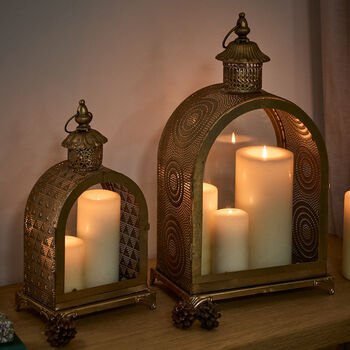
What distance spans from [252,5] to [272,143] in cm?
27

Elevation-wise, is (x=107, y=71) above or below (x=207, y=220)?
above

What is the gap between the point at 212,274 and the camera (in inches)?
41.3

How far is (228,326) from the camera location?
100 centimetres

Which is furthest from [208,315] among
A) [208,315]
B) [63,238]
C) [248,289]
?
[63,238]

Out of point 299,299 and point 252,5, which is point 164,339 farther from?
point 252,5

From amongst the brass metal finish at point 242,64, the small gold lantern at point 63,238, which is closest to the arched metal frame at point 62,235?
the small gold lantern at point 63,238

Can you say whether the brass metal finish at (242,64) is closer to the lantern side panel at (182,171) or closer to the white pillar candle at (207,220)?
the lantern side panel at (182,171)

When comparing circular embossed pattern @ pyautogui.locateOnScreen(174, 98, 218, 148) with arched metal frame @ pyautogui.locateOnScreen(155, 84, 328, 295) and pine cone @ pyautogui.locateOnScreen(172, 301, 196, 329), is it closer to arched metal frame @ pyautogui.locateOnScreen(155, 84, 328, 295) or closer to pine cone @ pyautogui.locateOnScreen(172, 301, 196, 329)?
arched metal frame @ pyautogui.locateOnScreen(155, 84, 328, 295)

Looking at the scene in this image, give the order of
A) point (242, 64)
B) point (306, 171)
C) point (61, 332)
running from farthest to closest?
point (306, 171) → point (242, 64) → point (61, 332)

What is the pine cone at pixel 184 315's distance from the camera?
3.23 feet

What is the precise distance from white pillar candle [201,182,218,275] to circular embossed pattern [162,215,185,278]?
0.11 feet

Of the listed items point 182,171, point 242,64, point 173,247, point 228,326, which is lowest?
point 228,326

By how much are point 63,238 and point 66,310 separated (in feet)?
0.33

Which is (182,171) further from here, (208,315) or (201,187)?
(208,315)
